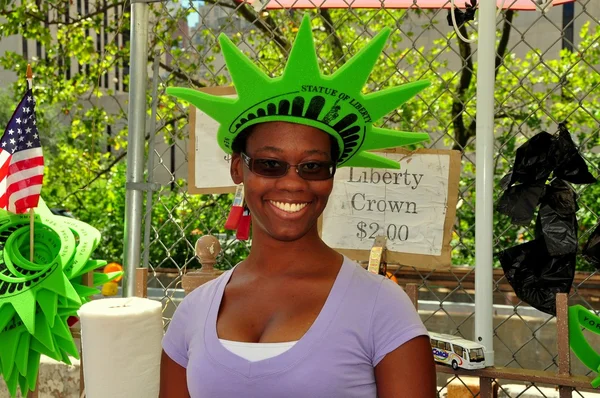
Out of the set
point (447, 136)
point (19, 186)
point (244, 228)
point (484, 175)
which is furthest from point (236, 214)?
point (447, 136)

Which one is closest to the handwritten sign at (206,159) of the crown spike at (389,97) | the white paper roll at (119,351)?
the white paper roll at (119,351)

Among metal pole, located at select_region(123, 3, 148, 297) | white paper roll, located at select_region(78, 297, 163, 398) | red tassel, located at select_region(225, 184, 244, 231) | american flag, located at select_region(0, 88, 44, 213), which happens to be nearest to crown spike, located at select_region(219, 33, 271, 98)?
white paper roll, located at select_region(78, 297, 163, 398)

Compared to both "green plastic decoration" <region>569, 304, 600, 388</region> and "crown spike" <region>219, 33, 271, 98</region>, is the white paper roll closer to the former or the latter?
"crown spike" <region>219, 33, 271, 98</region>

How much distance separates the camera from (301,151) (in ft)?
5.10

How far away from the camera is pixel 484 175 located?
2051 mm

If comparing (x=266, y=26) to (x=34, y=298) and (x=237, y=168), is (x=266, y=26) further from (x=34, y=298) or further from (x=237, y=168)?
(x=237, y=168)

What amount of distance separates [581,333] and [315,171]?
93cm

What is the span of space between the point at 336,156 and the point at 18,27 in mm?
6824

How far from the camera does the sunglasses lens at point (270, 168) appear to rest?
1.55m

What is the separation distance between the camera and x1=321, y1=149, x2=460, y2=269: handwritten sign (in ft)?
7.93

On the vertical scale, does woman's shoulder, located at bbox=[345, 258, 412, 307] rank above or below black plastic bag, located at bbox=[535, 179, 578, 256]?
below

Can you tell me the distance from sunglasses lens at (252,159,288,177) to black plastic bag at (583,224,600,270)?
105 centimetres

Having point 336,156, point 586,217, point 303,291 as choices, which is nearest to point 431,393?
point 303,291

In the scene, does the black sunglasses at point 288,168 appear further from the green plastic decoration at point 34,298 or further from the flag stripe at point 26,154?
the flag stripe at point 26,154
